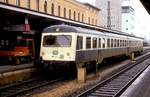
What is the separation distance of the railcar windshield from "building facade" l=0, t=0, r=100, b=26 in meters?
18.9

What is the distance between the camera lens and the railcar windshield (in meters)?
19.8

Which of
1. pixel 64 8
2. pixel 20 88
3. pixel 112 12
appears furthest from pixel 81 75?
pixel 112 12

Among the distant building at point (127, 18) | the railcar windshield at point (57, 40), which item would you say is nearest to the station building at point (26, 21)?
the railcar windshield at point (57, 40)

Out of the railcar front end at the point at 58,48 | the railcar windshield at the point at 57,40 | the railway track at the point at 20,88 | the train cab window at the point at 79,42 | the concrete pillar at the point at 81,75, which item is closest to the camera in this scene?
the railway track at the point at 20,88

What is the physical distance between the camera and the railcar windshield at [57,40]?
779 inches

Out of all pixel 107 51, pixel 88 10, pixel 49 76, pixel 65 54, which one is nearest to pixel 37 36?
pixel 107 51

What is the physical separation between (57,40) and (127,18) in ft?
381

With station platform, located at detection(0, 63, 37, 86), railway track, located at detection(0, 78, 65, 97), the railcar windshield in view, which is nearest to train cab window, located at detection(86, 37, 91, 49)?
the railcar windshield

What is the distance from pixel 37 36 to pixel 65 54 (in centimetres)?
955

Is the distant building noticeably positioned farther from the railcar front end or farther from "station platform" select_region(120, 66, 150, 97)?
"station platform" select_region(120, 66, 150, 97)

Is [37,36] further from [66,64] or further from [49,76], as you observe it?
[66,64]

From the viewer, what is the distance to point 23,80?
760 inches

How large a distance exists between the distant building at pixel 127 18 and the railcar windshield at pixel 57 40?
11161 cm

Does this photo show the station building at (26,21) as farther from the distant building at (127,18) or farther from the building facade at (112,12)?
the distant building at (127,18)
